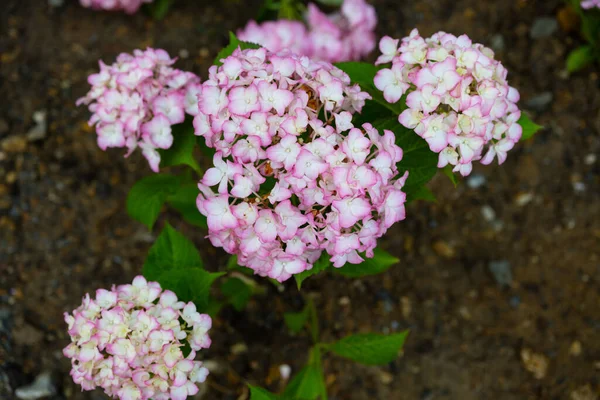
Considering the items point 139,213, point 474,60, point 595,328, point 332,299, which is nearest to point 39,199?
point 139,213

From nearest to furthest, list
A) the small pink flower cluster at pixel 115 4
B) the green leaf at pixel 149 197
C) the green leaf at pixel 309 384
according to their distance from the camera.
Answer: the green leaf at pixel 149 197, the green leaf at pixel 309 384, the small pink flower cluster at pixel 115 4

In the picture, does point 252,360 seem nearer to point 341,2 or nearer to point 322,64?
point 322,64

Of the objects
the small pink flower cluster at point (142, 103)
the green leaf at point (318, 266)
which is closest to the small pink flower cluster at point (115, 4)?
the small pink flower cluster at point (142, 103)

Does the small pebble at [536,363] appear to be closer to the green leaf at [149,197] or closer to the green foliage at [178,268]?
the green foliage at [178,268]

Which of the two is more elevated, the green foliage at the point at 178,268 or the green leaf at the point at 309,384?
the green foliage at the point at 178,268

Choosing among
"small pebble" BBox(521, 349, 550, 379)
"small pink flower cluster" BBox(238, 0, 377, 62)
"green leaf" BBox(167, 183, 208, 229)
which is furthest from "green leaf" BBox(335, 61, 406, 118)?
"small pebble" BBox(521, 349, 550, 379)

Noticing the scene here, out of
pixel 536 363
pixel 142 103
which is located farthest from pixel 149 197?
pixel 536 363
